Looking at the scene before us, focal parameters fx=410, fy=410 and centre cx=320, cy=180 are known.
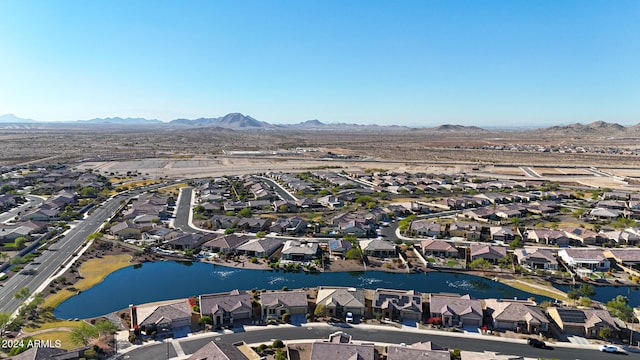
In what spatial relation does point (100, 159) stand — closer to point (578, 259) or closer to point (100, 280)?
point (100, 280)

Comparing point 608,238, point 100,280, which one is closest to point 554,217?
point 608,238

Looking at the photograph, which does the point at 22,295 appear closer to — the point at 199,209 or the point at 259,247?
the point at 259,247

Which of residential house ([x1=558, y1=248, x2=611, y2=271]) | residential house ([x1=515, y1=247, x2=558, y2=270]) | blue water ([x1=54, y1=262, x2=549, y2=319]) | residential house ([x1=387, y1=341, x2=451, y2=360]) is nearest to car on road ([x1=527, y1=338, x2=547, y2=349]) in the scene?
residential house ([x1=387, y1=341, x2=451, y2=360])

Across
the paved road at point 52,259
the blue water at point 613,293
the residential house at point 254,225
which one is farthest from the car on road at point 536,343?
the paved road at point 52,259

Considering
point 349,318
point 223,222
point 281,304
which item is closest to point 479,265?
point 349,318

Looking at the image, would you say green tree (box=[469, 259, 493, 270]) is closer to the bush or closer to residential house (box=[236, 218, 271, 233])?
the bush

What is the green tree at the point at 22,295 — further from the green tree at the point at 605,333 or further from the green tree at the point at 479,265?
the green tree at the point at 605,333
